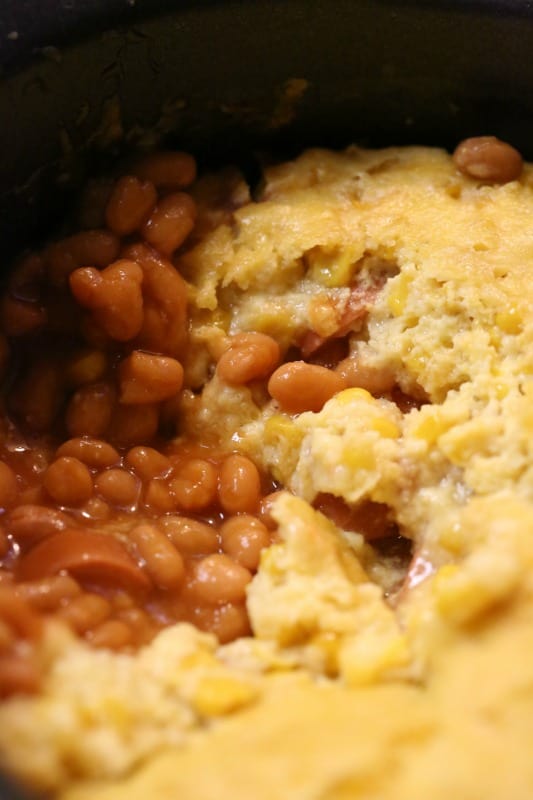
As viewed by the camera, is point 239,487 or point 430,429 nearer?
point 430,429

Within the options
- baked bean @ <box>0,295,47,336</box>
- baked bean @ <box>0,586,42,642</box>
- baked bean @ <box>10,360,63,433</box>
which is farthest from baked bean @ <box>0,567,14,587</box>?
baked bean @ <box>0,295,47,336</box>

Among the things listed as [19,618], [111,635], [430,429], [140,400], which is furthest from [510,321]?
[19,618]

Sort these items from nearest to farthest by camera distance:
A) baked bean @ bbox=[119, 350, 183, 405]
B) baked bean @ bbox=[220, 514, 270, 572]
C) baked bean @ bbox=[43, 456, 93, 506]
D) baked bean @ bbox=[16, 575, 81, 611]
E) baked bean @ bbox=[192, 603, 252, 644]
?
baked bean @ bbox=[16, 575, 81, 611], baked bean @ bbox=[192, 603, 252, 644], baked bean @ bbox=[220, 514, 270, 572], baked bean @ bbox=[43, 456, 93, 506], baked bean @ bbox=[119, 350, 183, 405]

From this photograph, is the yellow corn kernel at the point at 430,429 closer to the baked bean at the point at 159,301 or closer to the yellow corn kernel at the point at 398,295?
the yellow corn kernel at the point at 398,295

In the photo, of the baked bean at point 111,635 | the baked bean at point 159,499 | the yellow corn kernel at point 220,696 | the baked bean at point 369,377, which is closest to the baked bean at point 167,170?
the baked bean at point 369,377

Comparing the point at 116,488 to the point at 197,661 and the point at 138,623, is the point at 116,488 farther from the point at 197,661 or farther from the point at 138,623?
the point at 197,661

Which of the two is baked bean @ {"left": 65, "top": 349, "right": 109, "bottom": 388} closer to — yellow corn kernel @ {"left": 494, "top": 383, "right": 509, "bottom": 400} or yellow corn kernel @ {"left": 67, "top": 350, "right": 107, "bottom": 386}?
yellow corn kernel @ {"left": 67, "top": 350, "right": 107, "bottom": 386}
